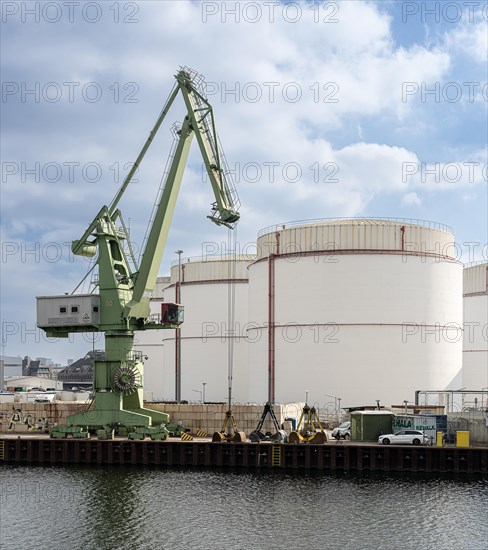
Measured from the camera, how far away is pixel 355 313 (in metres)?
58.2

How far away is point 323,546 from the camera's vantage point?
2791 cm

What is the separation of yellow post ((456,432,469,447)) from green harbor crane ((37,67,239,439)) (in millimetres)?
17967

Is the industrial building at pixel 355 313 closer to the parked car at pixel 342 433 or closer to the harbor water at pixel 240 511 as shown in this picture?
the parked car at pixel 342 433

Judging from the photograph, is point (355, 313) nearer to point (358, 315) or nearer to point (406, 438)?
point (358, 315)

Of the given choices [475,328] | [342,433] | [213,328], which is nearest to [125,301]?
[342,433]

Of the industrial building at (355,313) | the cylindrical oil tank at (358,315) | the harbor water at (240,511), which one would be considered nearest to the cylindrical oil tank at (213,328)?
the industrial building at (355,313)

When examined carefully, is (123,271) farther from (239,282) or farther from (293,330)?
(239,282)

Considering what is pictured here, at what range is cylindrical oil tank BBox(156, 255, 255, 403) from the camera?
76.6 meters

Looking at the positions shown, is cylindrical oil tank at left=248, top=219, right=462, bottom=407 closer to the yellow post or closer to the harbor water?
the yellow post

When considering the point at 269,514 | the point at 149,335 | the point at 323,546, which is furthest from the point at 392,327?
the point at 149,335

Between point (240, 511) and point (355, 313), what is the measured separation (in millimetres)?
A: 27697

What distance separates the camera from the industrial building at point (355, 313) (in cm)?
5794

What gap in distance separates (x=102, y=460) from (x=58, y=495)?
1025 cm

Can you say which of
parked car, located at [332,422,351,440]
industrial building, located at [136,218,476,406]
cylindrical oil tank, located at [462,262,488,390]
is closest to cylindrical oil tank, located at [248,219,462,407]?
industrial building, located at [136,218,476,406]
